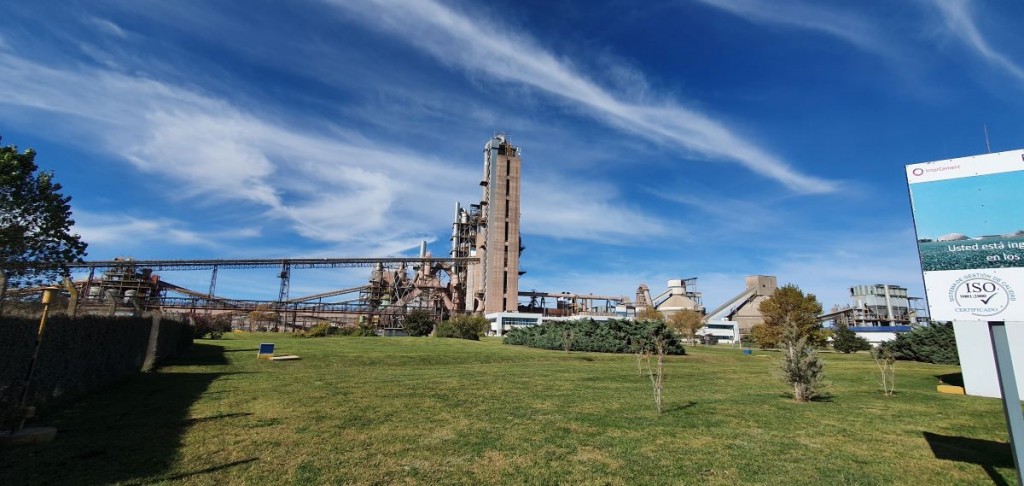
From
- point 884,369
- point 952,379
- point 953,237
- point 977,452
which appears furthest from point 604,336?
point 953,237

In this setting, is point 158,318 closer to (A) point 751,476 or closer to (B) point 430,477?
(B) point 430,477

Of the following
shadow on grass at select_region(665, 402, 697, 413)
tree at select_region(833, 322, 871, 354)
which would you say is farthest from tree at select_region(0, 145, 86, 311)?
tree at select_region(833, 322, 871, 354)

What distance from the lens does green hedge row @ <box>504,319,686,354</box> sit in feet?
109

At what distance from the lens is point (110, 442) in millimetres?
6836

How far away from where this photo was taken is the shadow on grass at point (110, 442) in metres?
5.41

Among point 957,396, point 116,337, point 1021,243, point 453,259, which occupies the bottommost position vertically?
point 957,396

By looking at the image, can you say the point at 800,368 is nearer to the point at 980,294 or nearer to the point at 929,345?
the point at 980,294

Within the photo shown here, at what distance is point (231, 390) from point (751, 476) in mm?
12338

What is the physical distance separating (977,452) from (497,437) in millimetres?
7595

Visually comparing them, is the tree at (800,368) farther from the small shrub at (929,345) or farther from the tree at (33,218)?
the tree at (33,218)

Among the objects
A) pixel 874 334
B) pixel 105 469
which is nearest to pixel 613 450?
pixel 105 469

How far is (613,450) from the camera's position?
6910 millimetres

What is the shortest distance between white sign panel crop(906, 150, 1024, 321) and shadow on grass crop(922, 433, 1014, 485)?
2.64m

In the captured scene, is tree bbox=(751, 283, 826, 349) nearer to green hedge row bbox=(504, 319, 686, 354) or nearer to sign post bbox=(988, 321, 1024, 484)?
green hedge row bbox=(504, 319, 686, 354)
